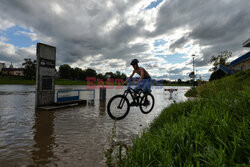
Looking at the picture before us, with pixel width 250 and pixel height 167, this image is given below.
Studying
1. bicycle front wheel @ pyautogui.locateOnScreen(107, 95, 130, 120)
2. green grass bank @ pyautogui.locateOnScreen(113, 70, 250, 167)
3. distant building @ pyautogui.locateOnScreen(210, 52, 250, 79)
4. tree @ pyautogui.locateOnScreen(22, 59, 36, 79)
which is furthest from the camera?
tree @ pyautogui.locateOnScreen(22, 59, 36, 79)

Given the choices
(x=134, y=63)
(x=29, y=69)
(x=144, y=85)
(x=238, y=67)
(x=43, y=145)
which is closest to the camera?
(x=43, y=145)

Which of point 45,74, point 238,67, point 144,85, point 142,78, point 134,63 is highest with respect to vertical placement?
point 238,67

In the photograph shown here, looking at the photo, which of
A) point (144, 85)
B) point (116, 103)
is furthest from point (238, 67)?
point (116, 103)

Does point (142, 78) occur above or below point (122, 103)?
above

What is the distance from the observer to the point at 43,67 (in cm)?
917

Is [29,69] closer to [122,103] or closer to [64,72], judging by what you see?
[64,72]

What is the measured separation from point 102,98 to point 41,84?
555 cm

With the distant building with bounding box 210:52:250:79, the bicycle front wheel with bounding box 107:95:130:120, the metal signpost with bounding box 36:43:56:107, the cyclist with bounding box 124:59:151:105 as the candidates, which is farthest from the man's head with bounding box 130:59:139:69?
the distant building with bounding box 210:52:250:79

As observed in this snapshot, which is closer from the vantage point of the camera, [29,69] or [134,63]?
[134,63]

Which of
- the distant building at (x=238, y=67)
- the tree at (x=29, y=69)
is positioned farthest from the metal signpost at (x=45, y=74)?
the tree at (x=29, y=69)

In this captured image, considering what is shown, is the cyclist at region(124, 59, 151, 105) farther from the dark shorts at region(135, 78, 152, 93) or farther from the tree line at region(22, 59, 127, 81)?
the tree line at region(22, 59, 127, 81)

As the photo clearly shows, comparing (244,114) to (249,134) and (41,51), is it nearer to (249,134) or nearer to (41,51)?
(249,134)

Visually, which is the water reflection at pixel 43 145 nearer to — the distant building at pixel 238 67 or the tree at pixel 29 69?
the distant building at pixel 238 67

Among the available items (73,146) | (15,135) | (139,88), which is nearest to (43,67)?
(15,135)
